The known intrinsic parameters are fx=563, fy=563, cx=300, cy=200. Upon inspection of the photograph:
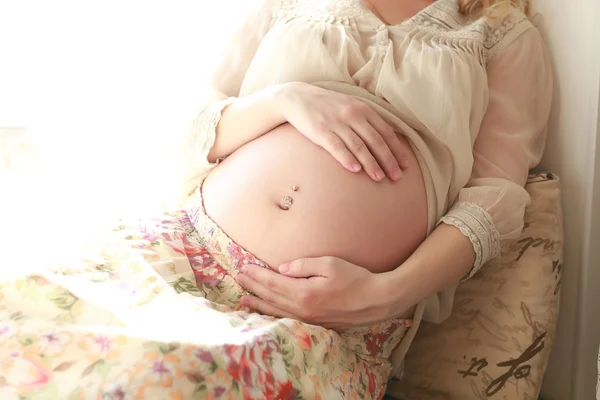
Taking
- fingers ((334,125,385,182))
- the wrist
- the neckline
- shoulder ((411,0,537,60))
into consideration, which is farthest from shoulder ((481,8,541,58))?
the wrist

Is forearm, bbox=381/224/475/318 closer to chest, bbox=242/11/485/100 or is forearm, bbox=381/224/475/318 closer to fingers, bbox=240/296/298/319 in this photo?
fingers, bbox=240/296/298/319

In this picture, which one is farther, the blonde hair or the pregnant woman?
the blonde hair

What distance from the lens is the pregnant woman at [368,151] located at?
0.92m

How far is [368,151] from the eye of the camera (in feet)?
3.12

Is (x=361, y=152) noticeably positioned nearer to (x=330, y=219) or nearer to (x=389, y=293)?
(x=330, y=219)

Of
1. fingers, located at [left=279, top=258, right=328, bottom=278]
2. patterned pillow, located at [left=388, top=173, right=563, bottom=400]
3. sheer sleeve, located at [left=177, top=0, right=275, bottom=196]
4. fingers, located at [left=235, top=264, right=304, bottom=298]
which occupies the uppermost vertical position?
sheer sleeve, located at [left=177, top=0, right=275, bottom=196]

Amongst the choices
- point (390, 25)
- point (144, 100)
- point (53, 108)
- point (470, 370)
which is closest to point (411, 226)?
point (470, 370)

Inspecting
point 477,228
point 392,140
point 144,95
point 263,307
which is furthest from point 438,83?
point 144,95

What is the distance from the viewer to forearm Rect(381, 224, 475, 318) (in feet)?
3.00

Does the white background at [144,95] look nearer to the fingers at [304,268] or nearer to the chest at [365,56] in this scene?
the chest at [365,56]

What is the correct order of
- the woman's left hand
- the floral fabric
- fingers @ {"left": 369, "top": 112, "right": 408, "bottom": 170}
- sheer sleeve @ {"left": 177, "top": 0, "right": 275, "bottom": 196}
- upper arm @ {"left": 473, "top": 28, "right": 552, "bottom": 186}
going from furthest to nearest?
sheer sleeve @ {"left": 177, "top": 0, "right": 275, "bottom": 196}, upper arm @ {"left": 473, "top": 28, "right": 552, "bottom": 186}, fingers @ {"left": 369, "top": 112, "right": 408, "bottom": 170}, the woman's left hand, the floral fabric

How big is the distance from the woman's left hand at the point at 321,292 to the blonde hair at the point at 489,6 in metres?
0.64

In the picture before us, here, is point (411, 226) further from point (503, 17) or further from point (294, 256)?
point (503, 17)

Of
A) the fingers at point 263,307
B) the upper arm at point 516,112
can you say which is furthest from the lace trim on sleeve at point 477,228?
the fingers at point 263,307
